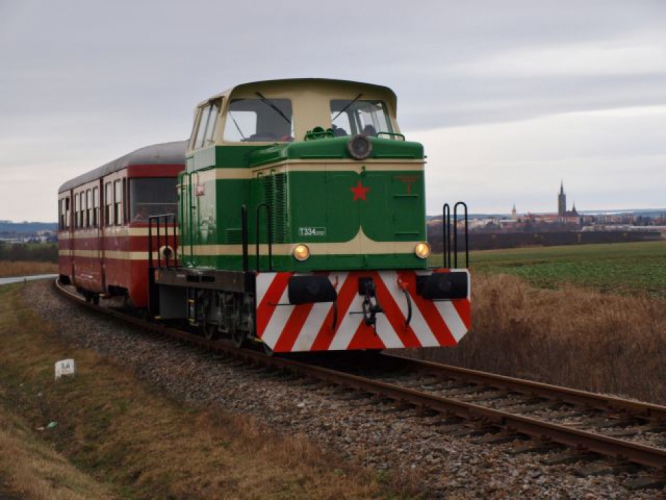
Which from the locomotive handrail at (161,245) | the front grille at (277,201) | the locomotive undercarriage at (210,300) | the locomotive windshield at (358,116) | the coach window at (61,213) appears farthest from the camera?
the coach window at (61,213)

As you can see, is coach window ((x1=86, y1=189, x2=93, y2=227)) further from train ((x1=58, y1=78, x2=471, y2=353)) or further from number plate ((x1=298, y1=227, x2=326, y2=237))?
number plate ((x1=298, y1=227, x2=326, y2=237))

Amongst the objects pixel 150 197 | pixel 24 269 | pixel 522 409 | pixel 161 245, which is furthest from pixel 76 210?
pixel 24 269

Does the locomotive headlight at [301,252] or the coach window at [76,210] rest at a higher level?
the coach window at [76,210]

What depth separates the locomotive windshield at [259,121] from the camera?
11141 millimetres

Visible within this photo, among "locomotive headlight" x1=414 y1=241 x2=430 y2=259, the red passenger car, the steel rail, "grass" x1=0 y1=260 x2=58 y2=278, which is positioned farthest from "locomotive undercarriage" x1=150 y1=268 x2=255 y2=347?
"grass" x1=0 y1=260 x2=58 y2=278

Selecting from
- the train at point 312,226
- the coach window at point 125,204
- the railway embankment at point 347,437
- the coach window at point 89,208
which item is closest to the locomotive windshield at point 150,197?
the coach window at point 125,204

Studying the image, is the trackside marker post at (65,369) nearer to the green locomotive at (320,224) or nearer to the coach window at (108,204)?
the green locomotive at (320,224)

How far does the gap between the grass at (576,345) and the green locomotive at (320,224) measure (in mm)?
1255

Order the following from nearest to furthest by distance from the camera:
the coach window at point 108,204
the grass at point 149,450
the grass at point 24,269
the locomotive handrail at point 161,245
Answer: the grass at point 149,450
the locomotive handrail at point 161,245
the coach window at point 108,204
the grass at point 24,269

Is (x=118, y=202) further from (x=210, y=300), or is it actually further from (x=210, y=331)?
(x=210, y=300)

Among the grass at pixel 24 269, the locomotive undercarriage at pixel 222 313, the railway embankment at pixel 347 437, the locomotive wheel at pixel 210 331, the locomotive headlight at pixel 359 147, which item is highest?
the locomotive headlight at pixel 359 147

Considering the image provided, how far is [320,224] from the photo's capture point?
1029 centimetres

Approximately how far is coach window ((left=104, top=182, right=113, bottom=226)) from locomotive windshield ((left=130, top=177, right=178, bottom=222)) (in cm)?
166

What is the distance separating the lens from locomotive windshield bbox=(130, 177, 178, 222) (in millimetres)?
15664
